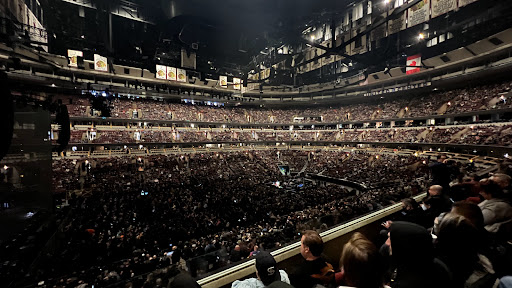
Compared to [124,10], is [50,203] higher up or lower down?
lower down

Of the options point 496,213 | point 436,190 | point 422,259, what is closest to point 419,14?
point 436,190

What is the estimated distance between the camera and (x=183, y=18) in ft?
12.9

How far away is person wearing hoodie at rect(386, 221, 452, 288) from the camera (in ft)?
4.67

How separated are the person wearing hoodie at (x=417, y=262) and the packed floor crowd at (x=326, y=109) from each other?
81.4 ft

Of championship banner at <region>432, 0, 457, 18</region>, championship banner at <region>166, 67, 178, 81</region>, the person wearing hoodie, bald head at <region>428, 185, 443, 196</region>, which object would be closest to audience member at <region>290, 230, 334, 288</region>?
the person wearing hoodie

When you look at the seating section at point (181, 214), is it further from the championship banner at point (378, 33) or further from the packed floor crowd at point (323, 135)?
the championship banner at point (378, 33)

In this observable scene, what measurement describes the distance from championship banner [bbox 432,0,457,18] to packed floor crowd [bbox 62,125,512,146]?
1196 cm

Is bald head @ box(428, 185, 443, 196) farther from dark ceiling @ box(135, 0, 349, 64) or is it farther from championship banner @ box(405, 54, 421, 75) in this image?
championship banner @ box(405, 54, 421, 75)

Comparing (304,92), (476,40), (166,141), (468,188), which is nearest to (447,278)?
(468,188)

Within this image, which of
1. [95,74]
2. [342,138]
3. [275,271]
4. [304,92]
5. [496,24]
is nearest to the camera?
[275,271]

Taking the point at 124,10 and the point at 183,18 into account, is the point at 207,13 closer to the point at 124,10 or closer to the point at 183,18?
the point at 183,18

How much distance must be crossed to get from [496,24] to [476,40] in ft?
7.74

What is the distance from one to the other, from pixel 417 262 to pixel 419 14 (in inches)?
991

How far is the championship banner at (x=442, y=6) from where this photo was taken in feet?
55.8
